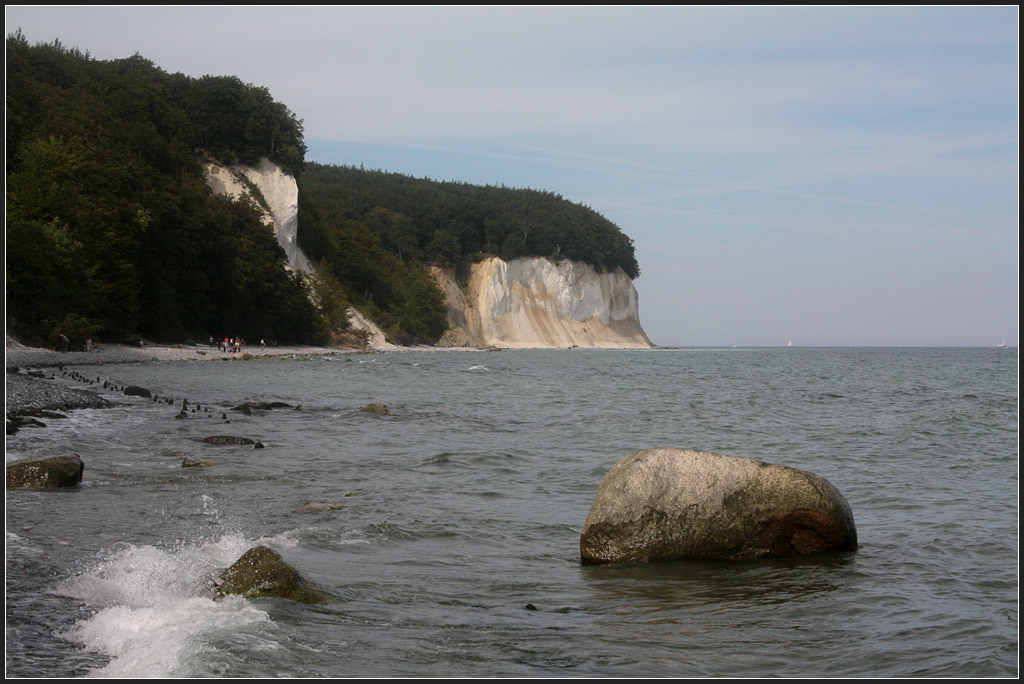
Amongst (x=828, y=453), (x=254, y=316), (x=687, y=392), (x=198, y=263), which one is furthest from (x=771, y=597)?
(x=254, y=316)

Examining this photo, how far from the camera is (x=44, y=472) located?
1116 centimetres

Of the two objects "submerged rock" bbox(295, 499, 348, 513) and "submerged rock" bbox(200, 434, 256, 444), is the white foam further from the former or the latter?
"submerged rock" bbox(200, 434, 256, 444)

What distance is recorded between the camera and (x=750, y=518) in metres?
8.75

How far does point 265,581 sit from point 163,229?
56.2 meters

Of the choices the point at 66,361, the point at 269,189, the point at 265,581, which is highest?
the point at 269,189

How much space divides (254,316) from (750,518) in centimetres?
6695

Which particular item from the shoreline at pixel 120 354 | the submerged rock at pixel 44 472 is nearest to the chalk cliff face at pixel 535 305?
the shoreline at pixel 120 354

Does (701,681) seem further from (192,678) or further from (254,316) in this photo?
(254,316)

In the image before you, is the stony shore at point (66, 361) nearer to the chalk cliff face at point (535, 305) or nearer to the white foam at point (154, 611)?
the white foam at point (154, 611)

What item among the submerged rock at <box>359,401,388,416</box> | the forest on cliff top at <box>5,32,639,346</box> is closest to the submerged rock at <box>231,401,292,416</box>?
the submerged rock at <box>359,401,388,416</box>

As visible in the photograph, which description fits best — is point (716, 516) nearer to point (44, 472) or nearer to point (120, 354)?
point (44, 472)

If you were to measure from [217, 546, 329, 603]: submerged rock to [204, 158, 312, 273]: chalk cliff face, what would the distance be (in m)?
77.1

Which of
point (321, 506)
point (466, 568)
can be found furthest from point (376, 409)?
point (466, 568)

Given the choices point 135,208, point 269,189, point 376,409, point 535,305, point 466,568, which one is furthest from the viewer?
point 535,305
